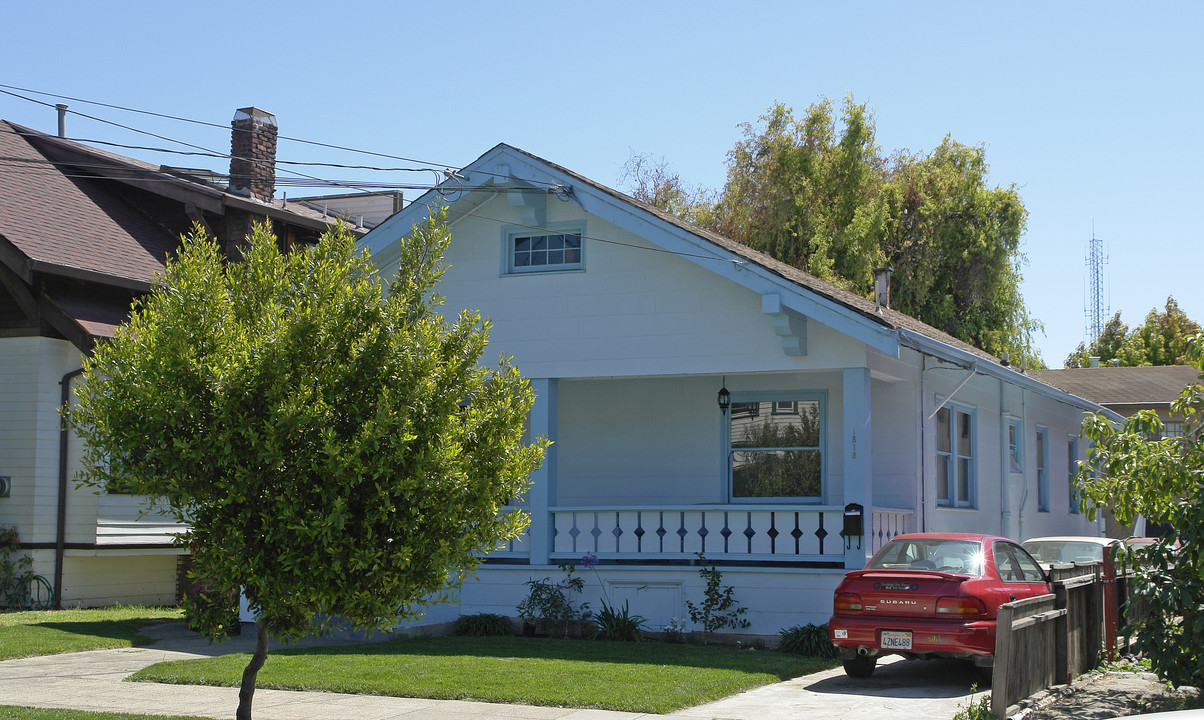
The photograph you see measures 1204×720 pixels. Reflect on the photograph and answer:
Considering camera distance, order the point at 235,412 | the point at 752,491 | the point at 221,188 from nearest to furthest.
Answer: the point at 235,412, the point at 752,491, the point at 221,188

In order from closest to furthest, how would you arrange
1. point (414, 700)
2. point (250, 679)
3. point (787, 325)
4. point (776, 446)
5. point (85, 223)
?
point (250, 679) → point (414, 700) → point (787, 325) → point (776, 446) → point (85, 223)

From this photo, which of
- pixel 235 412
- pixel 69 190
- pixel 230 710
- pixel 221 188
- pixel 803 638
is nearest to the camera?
pixel 235 412

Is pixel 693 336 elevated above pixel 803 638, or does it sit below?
above

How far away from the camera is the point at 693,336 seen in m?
15.9

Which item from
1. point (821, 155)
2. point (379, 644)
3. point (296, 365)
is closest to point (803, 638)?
point (379, 644)

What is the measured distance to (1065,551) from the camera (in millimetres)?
17672

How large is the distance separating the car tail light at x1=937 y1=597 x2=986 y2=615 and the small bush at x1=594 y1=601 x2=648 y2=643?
4896mm

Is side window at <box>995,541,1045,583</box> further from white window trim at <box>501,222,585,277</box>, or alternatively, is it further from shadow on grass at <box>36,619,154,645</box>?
shadow on grass at <box>36,619,154,645</box>

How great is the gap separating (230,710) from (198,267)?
4.39 meters

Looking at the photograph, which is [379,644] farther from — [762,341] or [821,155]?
[821,155]

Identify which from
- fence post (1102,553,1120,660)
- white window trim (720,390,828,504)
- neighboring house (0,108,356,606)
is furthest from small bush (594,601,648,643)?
neighboring house (0,108,356,606)

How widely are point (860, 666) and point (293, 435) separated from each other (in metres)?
7.10

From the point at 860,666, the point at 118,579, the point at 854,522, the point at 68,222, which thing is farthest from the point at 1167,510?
the point at 68,222

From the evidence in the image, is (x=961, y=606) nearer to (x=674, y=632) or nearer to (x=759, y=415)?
(x=674, y=632)
